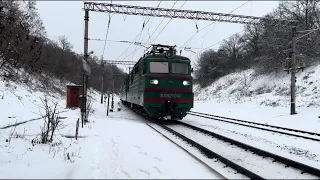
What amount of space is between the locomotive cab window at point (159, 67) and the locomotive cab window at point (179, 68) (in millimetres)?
315

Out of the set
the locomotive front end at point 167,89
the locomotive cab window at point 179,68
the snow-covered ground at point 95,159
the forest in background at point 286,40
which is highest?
the forest in background at point 286,40

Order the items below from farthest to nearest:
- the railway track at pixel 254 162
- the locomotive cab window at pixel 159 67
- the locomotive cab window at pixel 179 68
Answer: the locomotive cab window at pixel 179 68 < the locomotive cab window at pixel 159 67 < the railway track at pixel 254 162

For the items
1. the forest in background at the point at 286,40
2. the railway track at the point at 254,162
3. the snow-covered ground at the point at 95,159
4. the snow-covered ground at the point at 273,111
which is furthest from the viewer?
the forest in background at the point at 286,40

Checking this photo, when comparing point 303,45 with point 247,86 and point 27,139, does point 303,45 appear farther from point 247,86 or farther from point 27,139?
point 27,139

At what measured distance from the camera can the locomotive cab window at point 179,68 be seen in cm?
1403

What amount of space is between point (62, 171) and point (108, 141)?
3293 mm

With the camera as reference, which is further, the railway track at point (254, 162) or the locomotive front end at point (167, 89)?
the locomotive front end at point (167, 89)

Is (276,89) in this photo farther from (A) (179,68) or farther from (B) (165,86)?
(B) (165,86)

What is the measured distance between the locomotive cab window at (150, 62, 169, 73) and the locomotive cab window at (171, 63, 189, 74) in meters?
0.31

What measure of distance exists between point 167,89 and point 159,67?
3.86 ft

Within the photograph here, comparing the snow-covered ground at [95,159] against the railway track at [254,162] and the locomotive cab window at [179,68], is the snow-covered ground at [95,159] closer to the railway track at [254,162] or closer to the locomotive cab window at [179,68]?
the railway track at [254,162]

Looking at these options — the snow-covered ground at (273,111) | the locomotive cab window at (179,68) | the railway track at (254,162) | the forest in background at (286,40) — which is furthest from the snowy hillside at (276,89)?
the railway track at (254,162)

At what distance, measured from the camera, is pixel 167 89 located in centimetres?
1360

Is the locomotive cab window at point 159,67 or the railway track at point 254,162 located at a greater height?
the locomotive cab window at point 159,67
